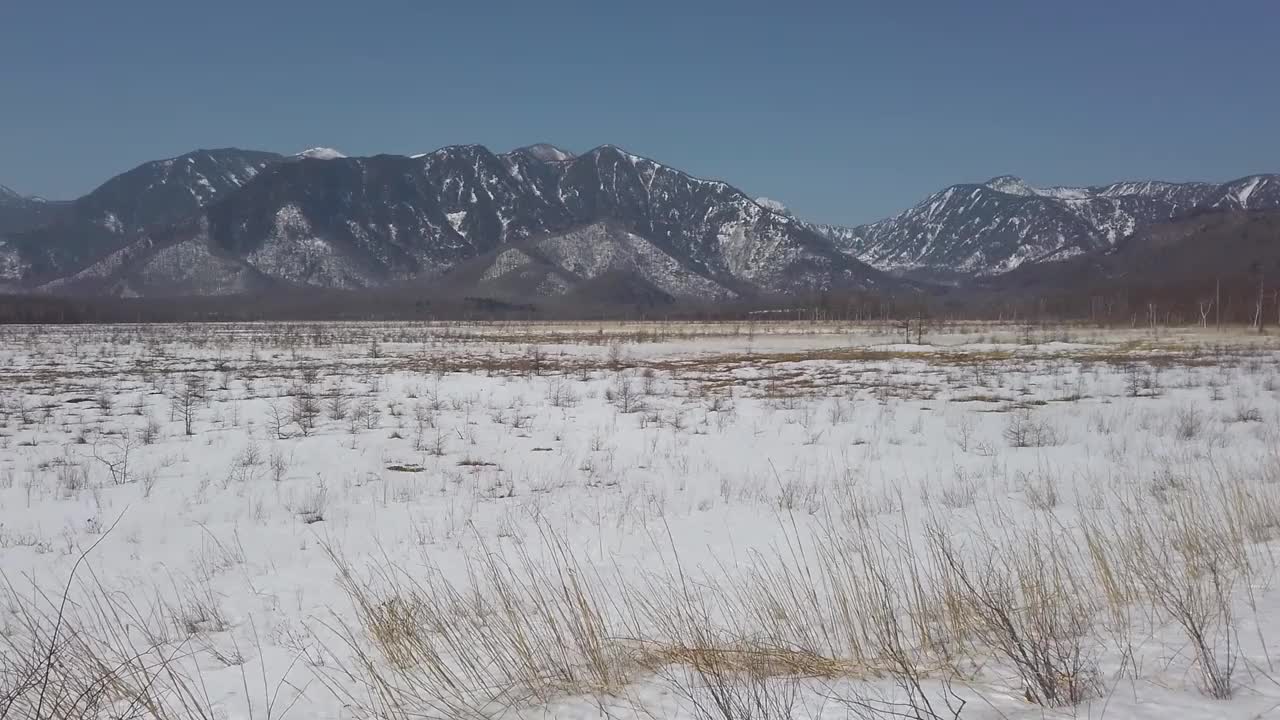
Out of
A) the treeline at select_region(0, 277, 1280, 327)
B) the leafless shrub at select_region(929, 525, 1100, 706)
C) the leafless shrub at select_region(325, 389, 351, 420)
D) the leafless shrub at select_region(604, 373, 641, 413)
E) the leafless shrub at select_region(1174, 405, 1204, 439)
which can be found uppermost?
the treeline at select_region(0, 277, 1280, 327)

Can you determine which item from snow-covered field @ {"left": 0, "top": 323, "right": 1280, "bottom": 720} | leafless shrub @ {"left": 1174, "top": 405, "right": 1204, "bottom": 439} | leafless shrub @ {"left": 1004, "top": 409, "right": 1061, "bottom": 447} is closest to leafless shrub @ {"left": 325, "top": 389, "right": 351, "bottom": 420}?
snow-covered field @ {"left": 0, "top": 323, "right": 1280, "bottom": 720}

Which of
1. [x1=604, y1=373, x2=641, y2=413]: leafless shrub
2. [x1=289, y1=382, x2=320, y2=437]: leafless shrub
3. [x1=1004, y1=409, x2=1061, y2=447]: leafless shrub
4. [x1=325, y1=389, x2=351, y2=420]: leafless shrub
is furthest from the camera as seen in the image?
[x1=604, y1=373, x2=641, y2=413]: leafless shrub

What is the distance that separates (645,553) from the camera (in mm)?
6676

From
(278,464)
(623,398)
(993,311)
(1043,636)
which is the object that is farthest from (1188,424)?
(993,311)

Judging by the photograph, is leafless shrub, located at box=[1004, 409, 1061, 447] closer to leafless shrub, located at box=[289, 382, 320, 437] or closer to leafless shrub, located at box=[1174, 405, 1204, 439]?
leafless shrub, located at box=[1174, 405, 1204, 439]

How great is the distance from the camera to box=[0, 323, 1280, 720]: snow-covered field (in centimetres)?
341

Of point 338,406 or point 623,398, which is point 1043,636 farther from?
point 623,398

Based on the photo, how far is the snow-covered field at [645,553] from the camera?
3.41 m

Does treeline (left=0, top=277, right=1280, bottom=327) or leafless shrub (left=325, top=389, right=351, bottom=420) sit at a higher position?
treeline (left=0, top=277, right=1280, bottom=327)

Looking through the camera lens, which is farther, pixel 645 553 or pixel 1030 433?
pixel 1030 433

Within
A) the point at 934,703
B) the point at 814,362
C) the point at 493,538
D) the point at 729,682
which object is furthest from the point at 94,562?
the point at 814,362

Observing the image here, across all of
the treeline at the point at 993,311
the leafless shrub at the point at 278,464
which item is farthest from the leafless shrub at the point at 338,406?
the treeline at the point at 993,311

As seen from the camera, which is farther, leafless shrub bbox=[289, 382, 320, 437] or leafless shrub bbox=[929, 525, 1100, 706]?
leafless shrub bbox=[289, 382, 320, 437]

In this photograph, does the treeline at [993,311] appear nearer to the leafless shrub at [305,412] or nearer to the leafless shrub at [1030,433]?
the leafless shrub at [1030,433]
